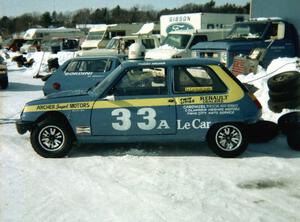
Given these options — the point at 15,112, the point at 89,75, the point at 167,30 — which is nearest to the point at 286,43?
the point at 89,75

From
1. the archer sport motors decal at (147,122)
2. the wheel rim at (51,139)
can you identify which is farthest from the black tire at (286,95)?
the wheel rim at (51,139)

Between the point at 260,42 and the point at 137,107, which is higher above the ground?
the point at 260,42

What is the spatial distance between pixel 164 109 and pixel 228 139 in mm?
1142

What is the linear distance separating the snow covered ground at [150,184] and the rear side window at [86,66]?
15.1 feet

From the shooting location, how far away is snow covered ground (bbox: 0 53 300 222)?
4.68 metres

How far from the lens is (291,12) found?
15.1 metres

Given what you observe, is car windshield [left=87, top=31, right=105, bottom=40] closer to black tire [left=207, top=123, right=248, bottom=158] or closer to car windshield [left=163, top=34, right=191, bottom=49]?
car windshield [left=163, top=34, right=191, bottom=49]

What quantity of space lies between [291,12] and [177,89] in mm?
10207

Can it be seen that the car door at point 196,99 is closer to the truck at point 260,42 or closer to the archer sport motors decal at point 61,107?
the archer sport motors decal at point 61,107

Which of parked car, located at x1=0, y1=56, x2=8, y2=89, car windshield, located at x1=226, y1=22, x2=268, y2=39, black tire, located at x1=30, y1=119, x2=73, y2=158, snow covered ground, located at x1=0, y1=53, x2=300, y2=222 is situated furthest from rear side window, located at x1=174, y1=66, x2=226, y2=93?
parked car, located at x1=0, y1=56, x2=8, y2=89

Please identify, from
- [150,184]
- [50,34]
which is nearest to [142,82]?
[150,184]

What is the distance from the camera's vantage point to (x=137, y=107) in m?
6.62

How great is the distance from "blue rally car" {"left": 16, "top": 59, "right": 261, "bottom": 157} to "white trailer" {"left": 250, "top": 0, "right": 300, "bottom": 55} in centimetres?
864

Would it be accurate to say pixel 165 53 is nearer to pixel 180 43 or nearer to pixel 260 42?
pixel 180 43
